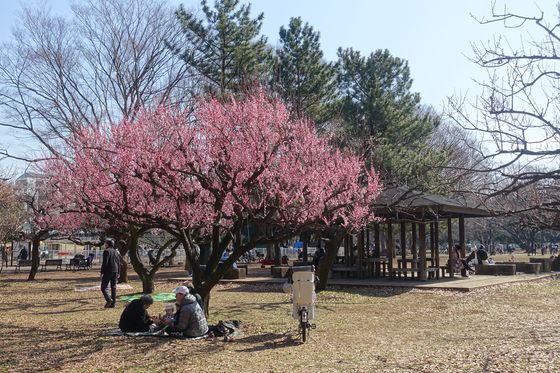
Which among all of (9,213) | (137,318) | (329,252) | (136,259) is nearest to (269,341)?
(137,318)

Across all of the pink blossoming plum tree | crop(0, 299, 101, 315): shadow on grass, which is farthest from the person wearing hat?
crop(0, 299, 101, 315): shadow on grass

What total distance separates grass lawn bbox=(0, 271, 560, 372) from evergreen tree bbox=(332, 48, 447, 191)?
6.44m

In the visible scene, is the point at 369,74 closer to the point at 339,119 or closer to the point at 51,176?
the point at 339,119

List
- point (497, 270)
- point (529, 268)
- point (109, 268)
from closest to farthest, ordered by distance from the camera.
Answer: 1. point (109, 268)
2. point (497, 270)
3. point (529, 268)

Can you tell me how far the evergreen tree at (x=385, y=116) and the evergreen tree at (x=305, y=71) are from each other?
0.91m

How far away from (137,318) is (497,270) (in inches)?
640

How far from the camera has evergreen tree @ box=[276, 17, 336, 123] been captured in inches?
834

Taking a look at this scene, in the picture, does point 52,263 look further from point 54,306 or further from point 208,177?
point 208,177

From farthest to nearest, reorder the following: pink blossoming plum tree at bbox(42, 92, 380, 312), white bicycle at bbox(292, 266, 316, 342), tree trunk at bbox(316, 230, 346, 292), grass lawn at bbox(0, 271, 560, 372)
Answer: tree trunk at bbox(316, 230, 346, 292), pink blossoming plum tree at bbox(42, 92, 380, 312), white bicycle at bbox(292, 266, 316, 342), grass lawn at bbox(0, 271, 560, 372)

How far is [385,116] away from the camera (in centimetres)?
2150

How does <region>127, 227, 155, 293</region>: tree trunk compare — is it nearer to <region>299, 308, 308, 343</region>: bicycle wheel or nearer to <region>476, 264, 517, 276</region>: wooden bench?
<region>299, 308, 308, 343</region>: bicycle wheel

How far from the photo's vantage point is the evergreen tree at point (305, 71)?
834 inches

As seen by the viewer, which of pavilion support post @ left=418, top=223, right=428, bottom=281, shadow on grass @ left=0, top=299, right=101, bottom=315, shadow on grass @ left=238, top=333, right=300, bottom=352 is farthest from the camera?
pavilion support post @ left=418, top=223, right=428, bottom=281

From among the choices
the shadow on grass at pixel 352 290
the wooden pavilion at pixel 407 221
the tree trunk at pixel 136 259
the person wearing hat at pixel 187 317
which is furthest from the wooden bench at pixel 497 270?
the person wearing hat at pixel 187 317
